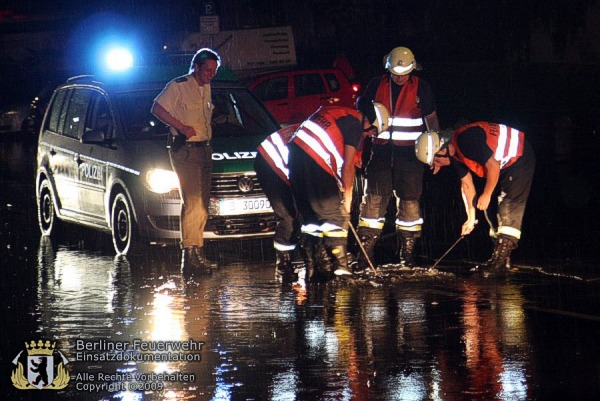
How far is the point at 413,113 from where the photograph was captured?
1222 cm

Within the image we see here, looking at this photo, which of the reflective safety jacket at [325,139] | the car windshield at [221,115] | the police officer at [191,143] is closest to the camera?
the reflective safety jacket at [325,139]

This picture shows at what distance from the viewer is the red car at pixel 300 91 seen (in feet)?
85.4

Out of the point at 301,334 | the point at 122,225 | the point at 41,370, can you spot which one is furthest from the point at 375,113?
the point at 41,370

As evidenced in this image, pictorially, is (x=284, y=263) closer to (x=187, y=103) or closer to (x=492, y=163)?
(x=187, y=103)

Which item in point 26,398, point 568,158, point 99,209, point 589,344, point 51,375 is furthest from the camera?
point 568,158

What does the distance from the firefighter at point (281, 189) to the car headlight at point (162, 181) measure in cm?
128

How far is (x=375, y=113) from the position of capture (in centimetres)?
1142

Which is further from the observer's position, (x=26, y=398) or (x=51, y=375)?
(x=51, y=375)

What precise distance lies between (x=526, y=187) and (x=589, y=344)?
10.6 ft

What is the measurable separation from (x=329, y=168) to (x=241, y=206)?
6.35 feet

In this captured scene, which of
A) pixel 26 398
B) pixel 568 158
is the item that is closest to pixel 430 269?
pixel 26 398

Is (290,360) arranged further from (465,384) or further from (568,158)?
(568,158)

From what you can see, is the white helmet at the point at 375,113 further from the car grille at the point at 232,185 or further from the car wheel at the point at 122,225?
the car wheel at the point at 122,225

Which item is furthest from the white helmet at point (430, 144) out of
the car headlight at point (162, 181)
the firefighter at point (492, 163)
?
the car headlight at point (162, 181)
